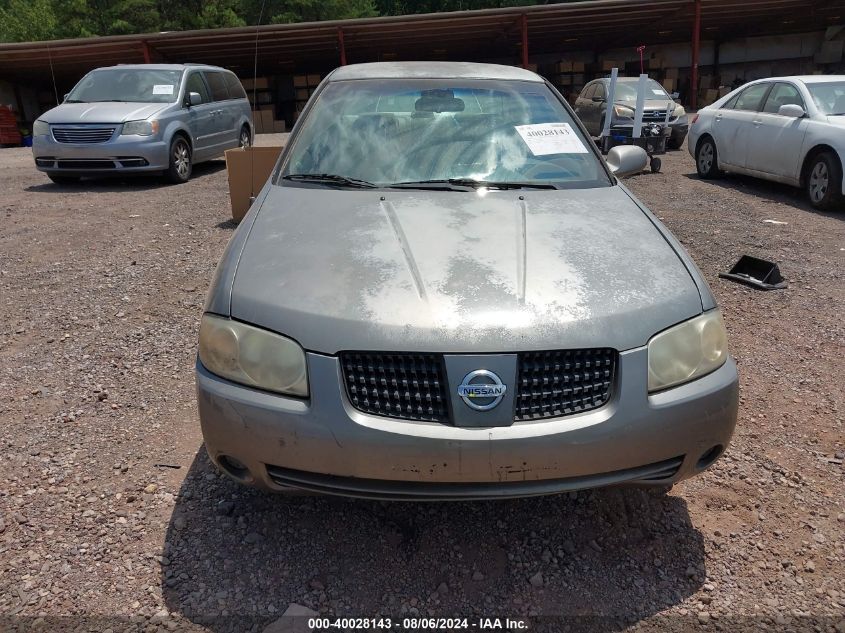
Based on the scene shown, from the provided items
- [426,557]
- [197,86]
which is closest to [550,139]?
[426,557]

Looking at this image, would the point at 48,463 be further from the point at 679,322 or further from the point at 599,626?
the point at 679,322

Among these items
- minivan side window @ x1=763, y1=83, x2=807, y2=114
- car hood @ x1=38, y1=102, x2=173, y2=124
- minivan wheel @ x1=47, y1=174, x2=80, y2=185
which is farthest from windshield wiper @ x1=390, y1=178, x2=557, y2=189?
minivan wheel @ x1=47, y1=174, x2=80, y2=185

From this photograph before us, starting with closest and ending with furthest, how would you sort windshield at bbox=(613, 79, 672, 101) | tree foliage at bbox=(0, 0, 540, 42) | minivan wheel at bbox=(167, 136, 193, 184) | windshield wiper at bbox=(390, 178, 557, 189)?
windshield wiper at bbox=(390, 178, 557, 189)
minivan wheel at bbox=(167, 136, 193, 184)
windshield at bbox=(613, 79, 672, 101)
tree foliage at bbox=(0, 0, 540, 42)

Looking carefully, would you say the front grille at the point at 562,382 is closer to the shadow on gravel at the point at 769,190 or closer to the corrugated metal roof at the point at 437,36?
the shadow on gravel at the point at 769,190

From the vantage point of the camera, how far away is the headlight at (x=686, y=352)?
209cm

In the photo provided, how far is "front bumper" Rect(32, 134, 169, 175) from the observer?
9.27 meters

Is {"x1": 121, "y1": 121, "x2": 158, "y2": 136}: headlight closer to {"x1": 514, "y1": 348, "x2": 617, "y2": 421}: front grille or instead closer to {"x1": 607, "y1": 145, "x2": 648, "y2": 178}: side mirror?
{"x1": 607, "y1": 145, "x2": 648, "y2": 178}: side mirror

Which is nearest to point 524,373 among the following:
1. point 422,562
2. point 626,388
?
point 626,388

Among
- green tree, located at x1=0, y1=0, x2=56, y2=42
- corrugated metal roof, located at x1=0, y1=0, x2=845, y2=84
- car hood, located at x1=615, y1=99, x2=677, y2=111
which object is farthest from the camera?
green tree, located at x1=0, y1=0, x2=56, y2=42

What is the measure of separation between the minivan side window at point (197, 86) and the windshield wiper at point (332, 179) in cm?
842

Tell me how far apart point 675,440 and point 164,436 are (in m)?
2.26

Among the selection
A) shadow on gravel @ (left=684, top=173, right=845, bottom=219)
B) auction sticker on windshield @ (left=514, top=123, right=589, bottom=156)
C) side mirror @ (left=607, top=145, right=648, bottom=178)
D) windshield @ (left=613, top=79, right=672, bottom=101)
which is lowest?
shadow on gravel @ (left=684, top=173, right=845, bottom=219)

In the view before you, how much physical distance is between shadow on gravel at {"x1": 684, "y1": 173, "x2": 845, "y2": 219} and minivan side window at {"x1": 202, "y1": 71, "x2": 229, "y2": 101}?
313 inches

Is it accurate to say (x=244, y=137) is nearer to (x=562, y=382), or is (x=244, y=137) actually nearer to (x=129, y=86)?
(x=129, y=86)
